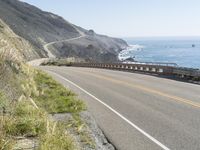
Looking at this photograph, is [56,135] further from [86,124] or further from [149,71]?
[149,71]

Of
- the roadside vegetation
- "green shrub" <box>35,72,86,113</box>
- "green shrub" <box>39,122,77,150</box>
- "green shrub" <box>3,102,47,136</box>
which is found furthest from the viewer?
"green shrub" <box>35,72,86,113</box>

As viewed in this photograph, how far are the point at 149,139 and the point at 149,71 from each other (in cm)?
2704

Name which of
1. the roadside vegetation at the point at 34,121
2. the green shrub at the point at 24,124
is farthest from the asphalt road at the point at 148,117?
the green shrub at the point at 24,124

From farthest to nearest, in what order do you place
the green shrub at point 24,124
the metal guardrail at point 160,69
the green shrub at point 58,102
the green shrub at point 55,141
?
the metal guardrail at point 160,69 → the green shrub at point 58,102 → the green shrub at point 24,124 → the green shrub at point 55,141

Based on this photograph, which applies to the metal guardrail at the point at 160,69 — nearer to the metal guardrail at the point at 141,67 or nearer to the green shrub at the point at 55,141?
the metal guardrail at the point at 141,67

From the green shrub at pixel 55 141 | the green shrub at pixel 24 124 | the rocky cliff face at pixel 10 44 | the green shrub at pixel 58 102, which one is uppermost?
the rocky cliff face at pixel 10 44

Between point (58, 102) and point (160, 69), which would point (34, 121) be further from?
point (160, 69)

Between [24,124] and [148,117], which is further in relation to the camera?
[148,117]

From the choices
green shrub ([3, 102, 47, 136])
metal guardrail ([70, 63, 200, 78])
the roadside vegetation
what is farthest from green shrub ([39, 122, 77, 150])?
metal guardrail ([70, 63, 200, 78])

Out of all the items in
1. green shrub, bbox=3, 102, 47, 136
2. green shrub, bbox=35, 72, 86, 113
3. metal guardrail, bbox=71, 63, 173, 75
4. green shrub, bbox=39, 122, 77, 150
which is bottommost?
metal guardrail, bbox=71, 63, 173, 75

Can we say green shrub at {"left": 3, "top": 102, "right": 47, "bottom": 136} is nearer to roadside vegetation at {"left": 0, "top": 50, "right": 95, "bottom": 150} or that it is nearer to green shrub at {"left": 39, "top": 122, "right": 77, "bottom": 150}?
roadside vegetation at {"left": 0, "top": 50, "right": 95, "bottom": 150}

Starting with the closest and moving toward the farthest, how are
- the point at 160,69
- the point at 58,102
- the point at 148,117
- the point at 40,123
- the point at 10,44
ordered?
1. the point at 40,123
2. the point at 148,117
3. the point at 58,102
4. the point at 10,44
5. the point at 160,69

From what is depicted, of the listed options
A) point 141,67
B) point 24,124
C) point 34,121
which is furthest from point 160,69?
point 24,124

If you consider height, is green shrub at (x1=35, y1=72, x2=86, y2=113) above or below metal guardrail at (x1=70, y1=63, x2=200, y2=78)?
above
